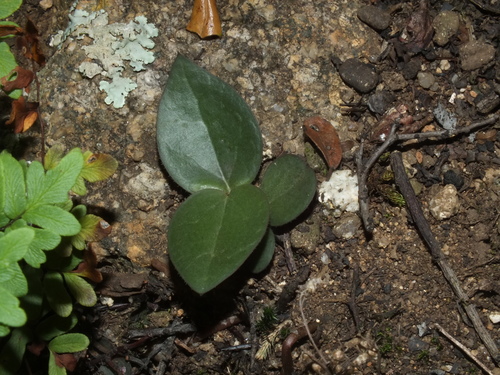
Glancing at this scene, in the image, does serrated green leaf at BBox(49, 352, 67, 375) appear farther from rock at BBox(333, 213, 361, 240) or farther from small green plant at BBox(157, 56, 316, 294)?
rock at BBox(333, 213, 361, 240)

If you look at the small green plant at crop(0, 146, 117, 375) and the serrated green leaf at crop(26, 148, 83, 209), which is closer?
the small green plant at crop(0, 146, 117, 375)

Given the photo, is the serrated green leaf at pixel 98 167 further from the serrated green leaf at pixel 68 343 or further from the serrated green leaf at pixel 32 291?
the serrated green leaf at pixel 68 343

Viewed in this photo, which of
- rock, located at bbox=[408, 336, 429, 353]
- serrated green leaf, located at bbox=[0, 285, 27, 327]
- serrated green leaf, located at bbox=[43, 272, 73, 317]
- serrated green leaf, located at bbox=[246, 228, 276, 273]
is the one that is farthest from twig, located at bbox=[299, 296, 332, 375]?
serrated green leaf, located at bbox=[0, 285, 27, 327]

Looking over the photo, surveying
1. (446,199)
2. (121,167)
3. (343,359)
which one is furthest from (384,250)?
(121,167)

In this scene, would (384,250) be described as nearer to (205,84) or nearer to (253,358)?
(253,358)

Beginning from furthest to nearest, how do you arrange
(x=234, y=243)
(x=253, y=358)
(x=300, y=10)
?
(x=300, y=10) → (x=253, y=358) → (x=234, y=243)

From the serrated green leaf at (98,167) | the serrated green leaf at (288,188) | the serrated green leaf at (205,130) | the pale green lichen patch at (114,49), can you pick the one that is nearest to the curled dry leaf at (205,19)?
the pale green lichen patch at (114,49)
